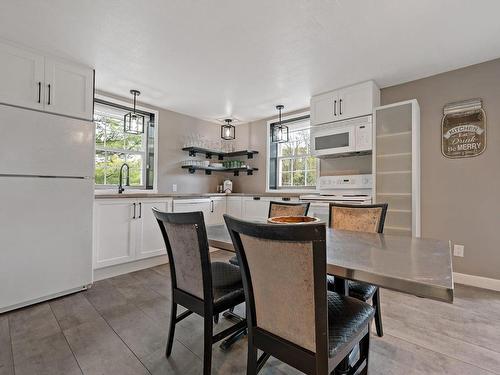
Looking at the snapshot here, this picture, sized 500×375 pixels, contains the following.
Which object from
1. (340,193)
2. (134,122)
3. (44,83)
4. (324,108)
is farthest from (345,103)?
(44,83)

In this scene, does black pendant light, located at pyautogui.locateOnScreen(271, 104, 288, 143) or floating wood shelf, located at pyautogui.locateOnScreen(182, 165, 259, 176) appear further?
floating wood shelf, located at pyautogui.locateOnScreen(182, 165, 259, 176)

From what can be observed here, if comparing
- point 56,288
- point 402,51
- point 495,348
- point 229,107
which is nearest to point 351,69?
point 402,51

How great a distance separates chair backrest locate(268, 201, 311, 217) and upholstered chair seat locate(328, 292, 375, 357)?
1.01 metres

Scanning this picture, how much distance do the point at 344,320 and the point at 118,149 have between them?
141 inches

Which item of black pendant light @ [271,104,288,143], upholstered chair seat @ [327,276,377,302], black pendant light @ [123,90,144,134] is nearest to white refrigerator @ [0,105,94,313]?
black pendant light @ [123,90,144,134]

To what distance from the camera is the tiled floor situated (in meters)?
1.45

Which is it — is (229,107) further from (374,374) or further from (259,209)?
(374,374)

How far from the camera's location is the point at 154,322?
195 cm

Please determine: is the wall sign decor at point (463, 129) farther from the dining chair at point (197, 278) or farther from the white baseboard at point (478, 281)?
the dining chair at point (197, 278)

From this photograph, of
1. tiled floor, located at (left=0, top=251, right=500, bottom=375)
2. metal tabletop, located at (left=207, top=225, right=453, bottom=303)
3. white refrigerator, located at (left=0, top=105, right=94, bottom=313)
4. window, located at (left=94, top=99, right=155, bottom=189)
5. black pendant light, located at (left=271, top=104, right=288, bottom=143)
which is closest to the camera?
metal tabletop, located at (left=207, top=225, right=453, bottom=303)

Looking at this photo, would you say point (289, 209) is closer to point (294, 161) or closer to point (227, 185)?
point (294, 161)

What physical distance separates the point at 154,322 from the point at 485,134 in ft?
A: 11.7

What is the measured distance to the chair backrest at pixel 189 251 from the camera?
1218 mm

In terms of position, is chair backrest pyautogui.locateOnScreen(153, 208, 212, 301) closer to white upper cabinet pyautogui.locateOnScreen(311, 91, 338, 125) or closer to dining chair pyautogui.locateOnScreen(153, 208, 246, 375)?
dining chair pyautogui.locateOnScreen(153, 208, 246, 375)
